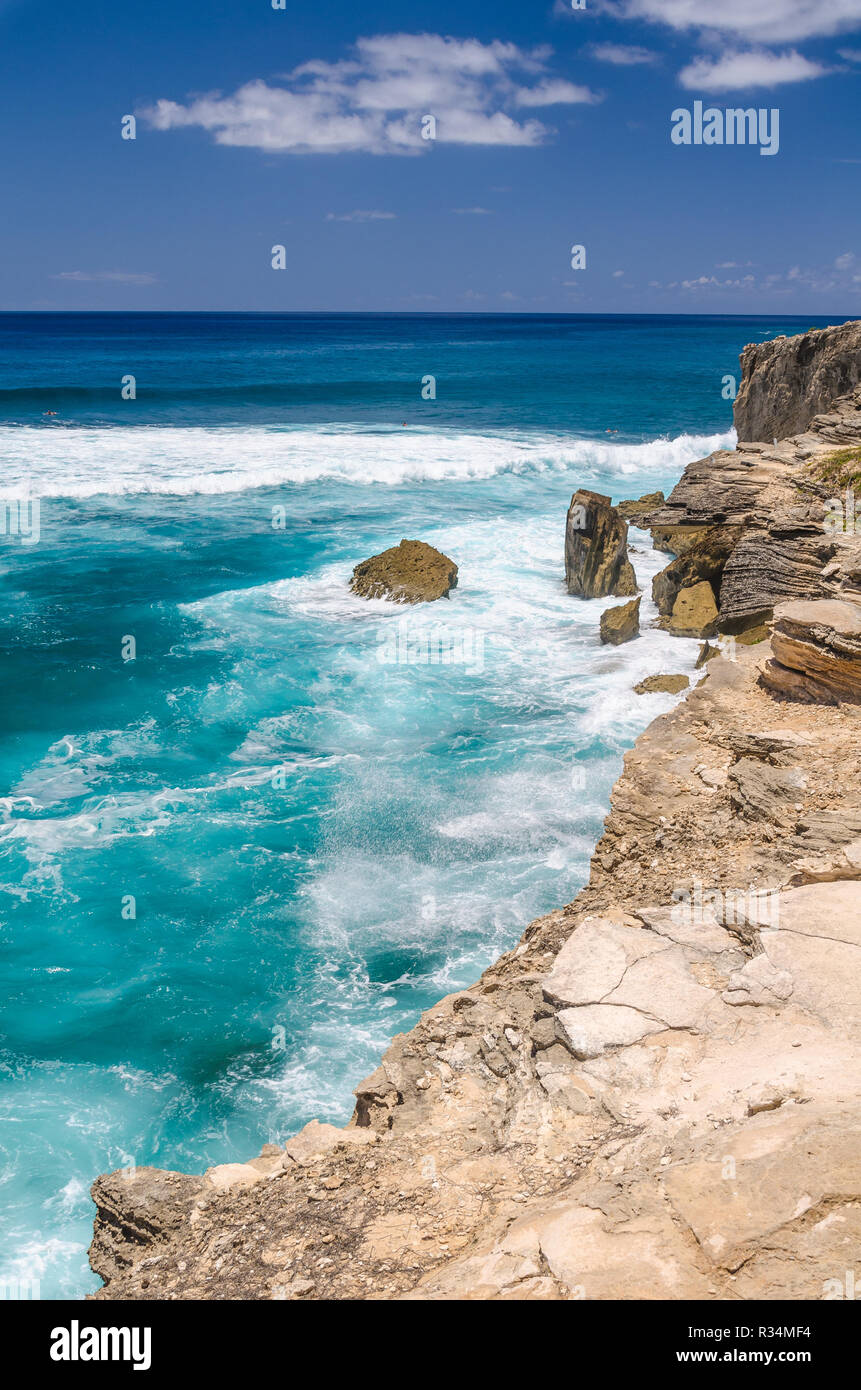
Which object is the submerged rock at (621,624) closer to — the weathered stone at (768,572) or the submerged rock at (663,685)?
the submerged rock at (663,685)

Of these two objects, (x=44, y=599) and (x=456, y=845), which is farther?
(x=44, y=599)

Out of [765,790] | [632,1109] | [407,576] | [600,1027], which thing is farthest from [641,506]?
[632,1109]

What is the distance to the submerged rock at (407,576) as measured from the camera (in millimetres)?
22578

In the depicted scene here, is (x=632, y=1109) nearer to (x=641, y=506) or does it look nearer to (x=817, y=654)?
(x=817, y=654)

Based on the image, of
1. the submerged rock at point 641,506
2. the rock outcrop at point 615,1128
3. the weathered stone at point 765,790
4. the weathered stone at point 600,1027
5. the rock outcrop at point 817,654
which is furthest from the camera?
the submerged rock at point 641,506

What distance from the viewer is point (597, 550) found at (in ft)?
72.1

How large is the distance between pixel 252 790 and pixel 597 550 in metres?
11.4

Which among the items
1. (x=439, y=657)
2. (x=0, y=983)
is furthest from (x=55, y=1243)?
(x=439, y=657)

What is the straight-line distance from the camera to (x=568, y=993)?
592cm

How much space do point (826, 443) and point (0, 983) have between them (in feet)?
57.3

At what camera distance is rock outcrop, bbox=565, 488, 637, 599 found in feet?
71.4

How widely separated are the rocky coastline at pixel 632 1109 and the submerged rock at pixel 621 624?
33.7 feet

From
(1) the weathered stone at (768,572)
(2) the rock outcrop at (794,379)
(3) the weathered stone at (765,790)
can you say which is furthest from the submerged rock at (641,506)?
(3) the weathered stone at (765,790)
